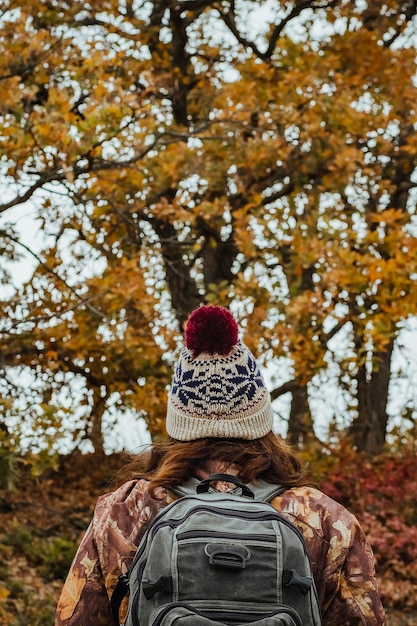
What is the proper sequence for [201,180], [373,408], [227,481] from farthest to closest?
[373,408] → [201,180] → [227,481]

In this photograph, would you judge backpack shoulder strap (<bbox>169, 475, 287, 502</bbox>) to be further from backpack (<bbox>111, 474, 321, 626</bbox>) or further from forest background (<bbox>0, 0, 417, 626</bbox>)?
forest background (<bbox>0, 0, 417, 626</bbox>)

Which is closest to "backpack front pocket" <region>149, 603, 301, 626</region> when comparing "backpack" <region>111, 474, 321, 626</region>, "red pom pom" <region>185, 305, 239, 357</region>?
"backpack" <region>111, 474, 321, 626</region>

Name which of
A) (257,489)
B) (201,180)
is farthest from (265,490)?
(201,180)

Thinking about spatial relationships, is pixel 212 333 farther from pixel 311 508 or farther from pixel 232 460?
pixel 311 508

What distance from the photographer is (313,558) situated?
7.29 feet

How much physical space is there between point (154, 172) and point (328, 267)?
1.65m

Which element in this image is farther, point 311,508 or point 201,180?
point 201,180

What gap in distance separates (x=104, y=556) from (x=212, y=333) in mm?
585

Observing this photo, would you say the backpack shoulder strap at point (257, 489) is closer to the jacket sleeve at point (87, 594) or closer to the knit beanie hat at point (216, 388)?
the knit beanie hat at point (216, 388)

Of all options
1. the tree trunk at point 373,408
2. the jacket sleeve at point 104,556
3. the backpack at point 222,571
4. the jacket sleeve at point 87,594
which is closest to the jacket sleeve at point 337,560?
the backpack at point 222,571

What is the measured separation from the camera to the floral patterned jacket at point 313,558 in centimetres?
223

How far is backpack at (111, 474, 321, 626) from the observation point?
192 centimetres

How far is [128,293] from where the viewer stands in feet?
22.2

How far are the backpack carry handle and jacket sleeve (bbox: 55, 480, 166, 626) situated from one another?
126 mm
